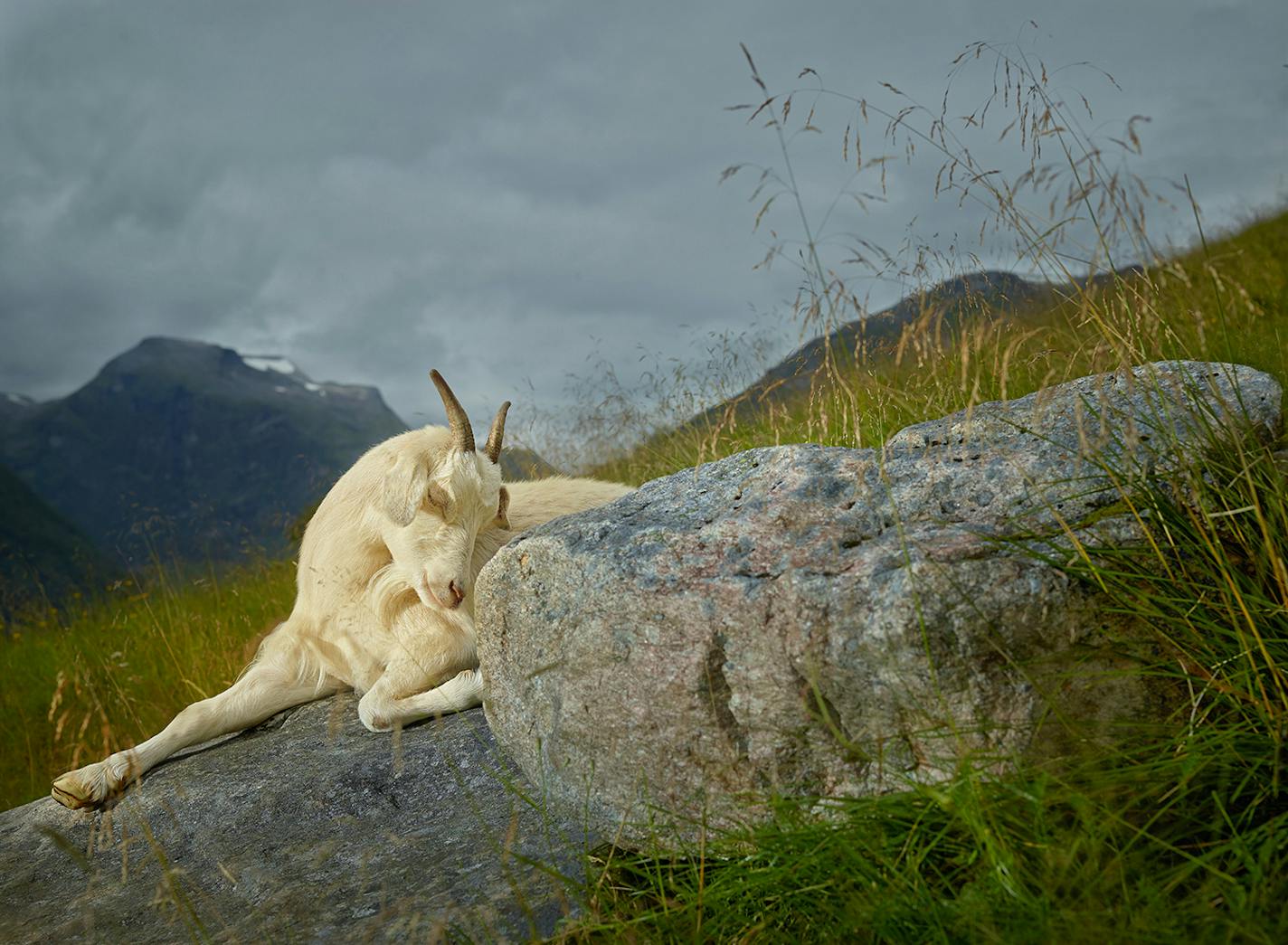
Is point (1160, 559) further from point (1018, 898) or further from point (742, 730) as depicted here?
point (742, 730)

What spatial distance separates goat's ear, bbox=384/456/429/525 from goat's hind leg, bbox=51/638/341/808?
1098 mm

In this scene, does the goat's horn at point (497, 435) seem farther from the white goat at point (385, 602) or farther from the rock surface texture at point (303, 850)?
the rock surface texture at point (303, 850)

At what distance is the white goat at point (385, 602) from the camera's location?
3.97 m

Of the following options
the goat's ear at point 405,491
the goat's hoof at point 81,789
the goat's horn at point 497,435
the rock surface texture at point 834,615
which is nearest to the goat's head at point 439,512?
the goat's ear at point 405,491

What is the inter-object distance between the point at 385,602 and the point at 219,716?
1.00m

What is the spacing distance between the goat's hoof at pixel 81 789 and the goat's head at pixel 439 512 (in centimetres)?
154

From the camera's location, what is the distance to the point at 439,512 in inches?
161

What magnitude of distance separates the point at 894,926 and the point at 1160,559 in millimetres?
1219

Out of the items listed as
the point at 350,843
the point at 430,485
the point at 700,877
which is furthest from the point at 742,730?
the point at 430,485

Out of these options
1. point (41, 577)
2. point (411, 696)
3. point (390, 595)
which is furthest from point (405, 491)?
point (41, 577)

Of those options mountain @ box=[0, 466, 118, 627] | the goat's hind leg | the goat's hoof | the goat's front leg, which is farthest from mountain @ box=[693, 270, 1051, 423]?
mountain @ box=[0, 466, 118, 627]

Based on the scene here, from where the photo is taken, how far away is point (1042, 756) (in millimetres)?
2223

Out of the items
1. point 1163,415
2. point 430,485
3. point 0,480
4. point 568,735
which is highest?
point 0,480

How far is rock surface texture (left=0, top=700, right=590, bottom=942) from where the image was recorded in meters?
2.48
